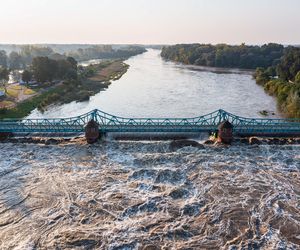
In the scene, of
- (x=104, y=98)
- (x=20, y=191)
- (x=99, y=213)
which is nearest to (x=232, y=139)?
(x=99, y=213)

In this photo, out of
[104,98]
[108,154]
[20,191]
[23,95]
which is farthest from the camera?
[104,98]

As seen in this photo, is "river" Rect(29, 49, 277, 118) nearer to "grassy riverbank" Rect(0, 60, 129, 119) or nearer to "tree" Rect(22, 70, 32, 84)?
"grassy riverbank" Rect(0, 60, 129, 119)

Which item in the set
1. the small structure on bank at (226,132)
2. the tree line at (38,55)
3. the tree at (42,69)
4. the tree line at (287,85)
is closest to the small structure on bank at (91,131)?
the small structure on bank at (226,132)

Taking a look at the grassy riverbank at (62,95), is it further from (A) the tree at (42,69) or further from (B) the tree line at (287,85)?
(B) the tree line at (287,85)

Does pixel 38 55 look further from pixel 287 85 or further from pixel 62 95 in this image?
pixel 287 85

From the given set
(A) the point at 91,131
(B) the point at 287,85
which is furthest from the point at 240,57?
(A) the point at 91,131

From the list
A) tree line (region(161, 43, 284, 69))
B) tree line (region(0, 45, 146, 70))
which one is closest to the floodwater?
tree line (region(0, 45, 146, 70))

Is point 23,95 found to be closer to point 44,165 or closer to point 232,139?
point 44,165
